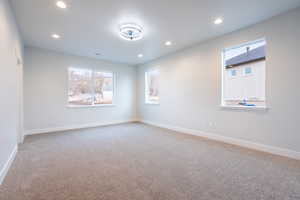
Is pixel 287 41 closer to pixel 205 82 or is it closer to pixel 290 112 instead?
pixel 290 112

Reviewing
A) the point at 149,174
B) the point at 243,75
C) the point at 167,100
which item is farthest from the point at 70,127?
the point at 243,75

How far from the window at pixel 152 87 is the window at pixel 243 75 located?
2735 millimetres

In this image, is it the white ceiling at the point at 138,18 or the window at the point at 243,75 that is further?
the window at the point at 243,75

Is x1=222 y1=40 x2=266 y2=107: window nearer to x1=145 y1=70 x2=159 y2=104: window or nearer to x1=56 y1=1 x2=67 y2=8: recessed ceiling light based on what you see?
x1=145 y1=70 x2=159 y2=104: window

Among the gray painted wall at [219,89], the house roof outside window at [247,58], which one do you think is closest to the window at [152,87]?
the gray painted wall at [219,89]

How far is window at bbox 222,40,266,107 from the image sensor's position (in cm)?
338

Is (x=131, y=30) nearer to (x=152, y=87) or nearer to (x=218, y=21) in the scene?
(x=218, y=21)

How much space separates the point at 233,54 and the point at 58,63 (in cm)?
559

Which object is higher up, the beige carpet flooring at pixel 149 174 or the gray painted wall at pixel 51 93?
the gray painted wall at pixel 51 93

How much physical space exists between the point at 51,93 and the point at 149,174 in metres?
4.51

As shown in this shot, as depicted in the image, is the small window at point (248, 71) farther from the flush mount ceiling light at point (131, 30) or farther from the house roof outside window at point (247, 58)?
the flush mount ceiling light at point (131, 30)

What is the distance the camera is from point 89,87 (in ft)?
18.6

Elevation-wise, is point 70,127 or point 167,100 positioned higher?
point 167,100

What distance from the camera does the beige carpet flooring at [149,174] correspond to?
5.30ft
